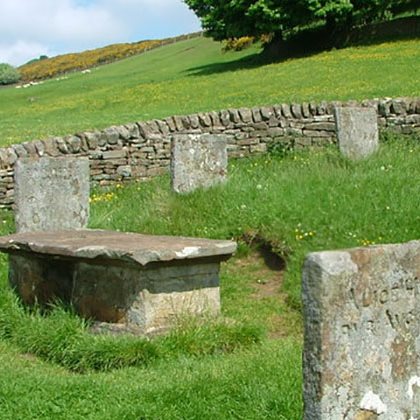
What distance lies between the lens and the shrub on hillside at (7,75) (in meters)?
60.4

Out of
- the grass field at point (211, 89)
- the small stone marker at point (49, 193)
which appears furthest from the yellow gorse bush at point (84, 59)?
the small stone marker at point (49, 193)

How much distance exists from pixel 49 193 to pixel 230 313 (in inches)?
107

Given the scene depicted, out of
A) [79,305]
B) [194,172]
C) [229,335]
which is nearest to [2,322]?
[79,305]

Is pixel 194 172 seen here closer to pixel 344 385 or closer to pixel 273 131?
pixel 273 131

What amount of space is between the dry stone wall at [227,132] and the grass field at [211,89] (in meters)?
4.05

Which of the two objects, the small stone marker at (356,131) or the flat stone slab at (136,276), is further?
the small stone marker at (356,131)

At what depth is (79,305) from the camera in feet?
29.7

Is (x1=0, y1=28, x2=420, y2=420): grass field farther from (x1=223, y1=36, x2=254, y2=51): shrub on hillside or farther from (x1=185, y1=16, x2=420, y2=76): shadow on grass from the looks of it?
(x1=223, y1=36, x2=254, y2=51): shrub on hillside

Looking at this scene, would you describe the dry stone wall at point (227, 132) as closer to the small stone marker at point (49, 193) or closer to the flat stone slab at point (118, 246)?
the small stone marker at point (49, 193)

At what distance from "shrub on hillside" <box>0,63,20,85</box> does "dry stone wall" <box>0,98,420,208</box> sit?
4540 cm

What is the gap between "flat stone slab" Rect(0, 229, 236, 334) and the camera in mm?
8539

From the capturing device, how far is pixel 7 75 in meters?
61.0

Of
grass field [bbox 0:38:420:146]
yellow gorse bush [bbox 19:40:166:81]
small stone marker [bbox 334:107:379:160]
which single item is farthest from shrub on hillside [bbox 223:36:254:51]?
small stone marker [bbox 334:107:379:160]

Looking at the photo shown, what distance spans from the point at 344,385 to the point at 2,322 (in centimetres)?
513
